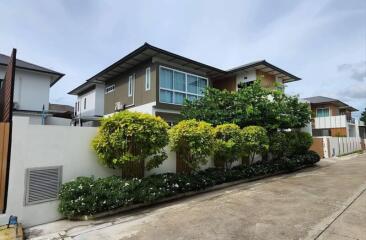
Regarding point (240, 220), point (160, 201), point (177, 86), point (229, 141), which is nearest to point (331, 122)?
point (177, 86)

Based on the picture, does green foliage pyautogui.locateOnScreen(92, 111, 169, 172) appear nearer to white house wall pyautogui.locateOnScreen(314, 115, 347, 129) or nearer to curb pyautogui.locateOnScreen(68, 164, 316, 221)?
curb pyautogui.locateOnScreen(68, 164, 316, 221)

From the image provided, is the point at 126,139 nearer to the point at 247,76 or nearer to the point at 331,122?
the point at 247,76

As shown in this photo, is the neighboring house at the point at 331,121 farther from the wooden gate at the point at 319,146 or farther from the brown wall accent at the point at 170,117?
the brown wall accent at the point at 170,117

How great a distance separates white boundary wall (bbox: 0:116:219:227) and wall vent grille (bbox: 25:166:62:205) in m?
0.10

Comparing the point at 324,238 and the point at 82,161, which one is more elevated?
the point at 82,161

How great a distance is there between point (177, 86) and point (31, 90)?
9.62 metres

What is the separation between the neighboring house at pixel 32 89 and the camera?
49.8 ft

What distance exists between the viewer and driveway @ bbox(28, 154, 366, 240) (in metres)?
4.76

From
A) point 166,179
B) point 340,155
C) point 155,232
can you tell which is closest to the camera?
point 155,232

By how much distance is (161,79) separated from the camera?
1363 cm

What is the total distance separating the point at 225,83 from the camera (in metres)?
19.2

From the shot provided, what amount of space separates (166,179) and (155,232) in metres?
2.87

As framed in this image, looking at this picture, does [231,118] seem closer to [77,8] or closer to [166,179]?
[166,179]

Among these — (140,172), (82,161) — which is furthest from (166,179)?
(82,161)
